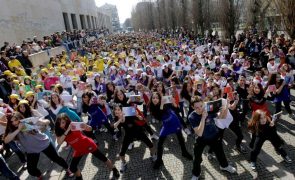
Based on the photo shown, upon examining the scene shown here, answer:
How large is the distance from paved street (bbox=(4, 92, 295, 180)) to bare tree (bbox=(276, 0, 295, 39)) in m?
7.86

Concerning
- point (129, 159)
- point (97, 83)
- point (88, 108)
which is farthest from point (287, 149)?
point (97, 83)

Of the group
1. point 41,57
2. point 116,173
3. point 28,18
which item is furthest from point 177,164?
point 28,18

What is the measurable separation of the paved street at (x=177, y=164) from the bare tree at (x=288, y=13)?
7.86m

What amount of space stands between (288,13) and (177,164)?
10829mm

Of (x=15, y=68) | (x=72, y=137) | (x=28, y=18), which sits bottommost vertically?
(x=72, y=137)

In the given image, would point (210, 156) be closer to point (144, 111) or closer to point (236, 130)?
point (236, 130)

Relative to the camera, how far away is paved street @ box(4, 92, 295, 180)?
5.16m

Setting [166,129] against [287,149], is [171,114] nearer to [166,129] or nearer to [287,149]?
[166,129]

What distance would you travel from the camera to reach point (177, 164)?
578 centimetres

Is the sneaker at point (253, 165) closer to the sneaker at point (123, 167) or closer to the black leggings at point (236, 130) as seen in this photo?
the black leggings at point (236, 130)

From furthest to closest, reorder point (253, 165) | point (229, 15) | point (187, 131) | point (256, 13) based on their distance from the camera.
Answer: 1. point (256, 13)
2. point (229, 15)
3. point (187, 131)
4. point (253, 165)

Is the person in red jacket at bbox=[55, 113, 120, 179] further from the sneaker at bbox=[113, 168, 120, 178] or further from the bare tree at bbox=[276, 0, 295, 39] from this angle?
the bare tree at bbox=[276, 0, 295, 39]

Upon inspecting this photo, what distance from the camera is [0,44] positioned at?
67.7 feet

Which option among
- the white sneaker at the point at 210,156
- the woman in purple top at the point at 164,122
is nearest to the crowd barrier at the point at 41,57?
the woman in purple top at the point at 164,122
